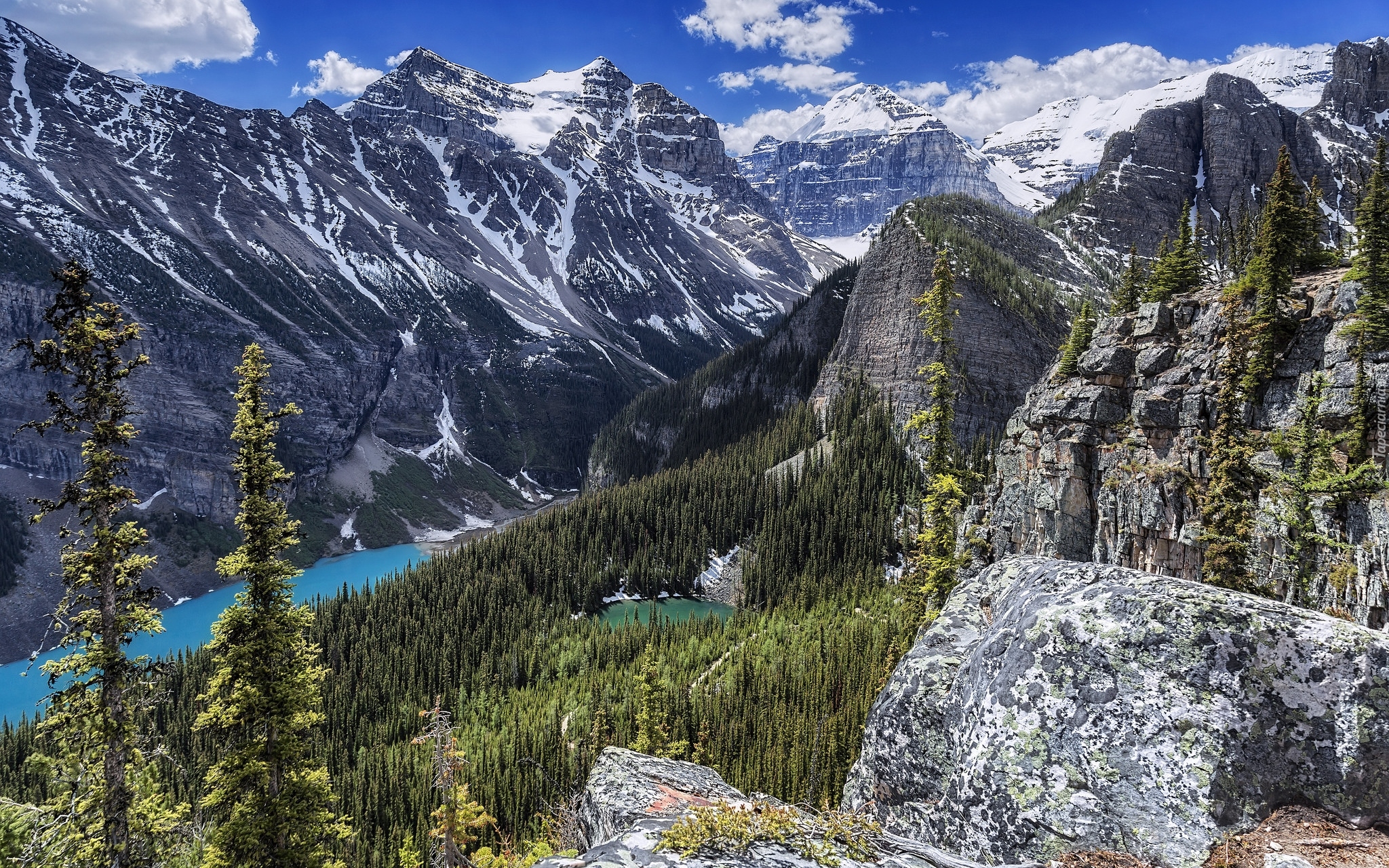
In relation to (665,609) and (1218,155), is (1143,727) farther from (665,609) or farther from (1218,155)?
(1218,155)

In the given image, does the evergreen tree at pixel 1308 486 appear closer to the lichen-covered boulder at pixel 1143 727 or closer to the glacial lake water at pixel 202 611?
the lichen-covered boulder at pixel 1143 727

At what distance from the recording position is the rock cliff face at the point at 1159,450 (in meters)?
24.6

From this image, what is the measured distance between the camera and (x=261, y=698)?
15969 mm

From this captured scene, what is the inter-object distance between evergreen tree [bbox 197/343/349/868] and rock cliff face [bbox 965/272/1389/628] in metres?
30.1

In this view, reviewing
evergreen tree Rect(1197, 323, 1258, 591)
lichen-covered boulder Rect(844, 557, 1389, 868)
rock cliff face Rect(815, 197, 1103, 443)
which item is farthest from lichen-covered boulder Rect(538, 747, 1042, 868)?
rock cliff face Rect(815, 197, 1103, 443)

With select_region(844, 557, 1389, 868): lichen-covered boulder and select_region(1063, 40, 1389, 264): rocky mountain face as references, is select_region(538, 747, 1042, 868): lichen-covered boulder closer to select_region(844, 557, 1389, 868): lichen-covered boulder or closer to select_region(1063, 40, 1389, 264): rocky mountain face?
select_region(844, 557, 1389, 868): lichen-covered boulder

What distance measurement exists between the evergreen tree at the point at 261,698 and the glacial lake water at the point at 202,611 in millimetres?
53184

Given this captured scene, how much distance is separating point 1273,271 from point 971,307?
71834 mm

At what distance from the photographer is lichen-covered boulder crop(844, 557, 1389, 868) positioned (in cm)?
579

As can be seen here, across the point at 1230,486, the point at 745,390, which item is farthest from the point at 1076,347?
the point at 745,390

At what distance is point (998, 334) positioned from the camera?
9975cm

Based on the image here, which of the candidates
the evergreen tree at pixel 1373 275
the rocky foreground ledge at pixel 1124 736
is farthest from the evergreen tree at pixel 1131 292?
the rocky foreground ledge at pixel 1124 736

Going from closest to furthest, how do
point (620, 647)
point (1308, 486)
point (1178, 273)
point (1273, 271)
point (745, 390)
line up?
point (1308, 486) < point (1273, 271) < point (1178, 273) < point (620, 647) < point (745, 390)

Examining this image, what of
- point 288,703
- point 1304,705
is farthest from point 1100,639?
point 288,703
